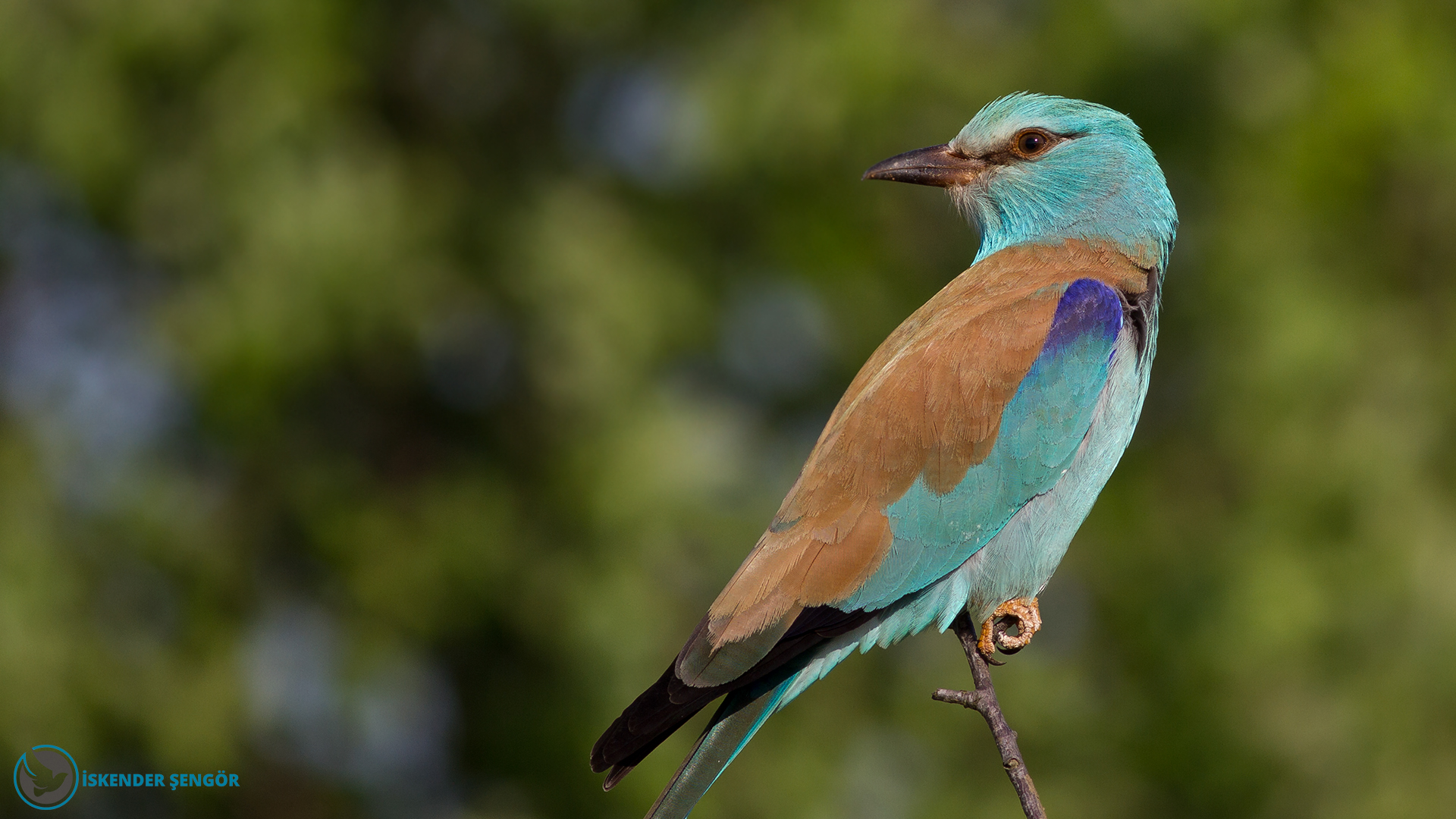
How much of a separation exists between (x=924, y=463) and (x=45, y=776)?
4.49 metres

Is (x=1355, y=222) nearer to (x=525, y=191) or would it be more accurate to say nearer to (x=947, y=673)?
(x=947, y=673)

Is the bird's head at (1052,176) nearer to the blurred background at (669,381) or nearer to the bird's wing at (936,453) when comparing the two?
the bird's wing at (936,453)

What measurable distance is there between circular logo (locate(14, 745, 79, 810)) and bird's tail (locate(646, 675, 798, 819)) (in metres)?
3.90

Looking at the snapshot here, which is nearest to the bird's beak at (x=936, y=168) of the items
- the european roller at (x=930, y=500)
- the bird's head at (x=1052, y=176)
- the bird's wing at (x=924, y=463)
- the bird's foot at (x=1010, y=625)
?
the bird's head at (x=1052, y=176)

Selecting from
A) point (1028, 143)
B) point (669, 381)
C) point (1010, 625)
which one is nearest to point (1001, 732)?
point (1010, 625)

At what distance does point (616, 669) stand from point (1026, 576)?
340 centimetres

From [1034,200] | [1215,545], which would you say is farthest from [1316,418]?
[1034,200]

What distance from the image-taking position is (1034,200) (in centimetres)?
400

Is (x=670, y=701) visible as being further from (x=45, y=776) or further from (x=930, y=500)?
(x=45, y=776)

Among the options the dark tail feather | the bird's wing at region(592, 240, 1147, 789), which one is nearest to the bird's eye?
the bird's wing at region(592, 240, 1147, 789)

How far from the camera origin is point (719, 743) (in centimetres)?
306

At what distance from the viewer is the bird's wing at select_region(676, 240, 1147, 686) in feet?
10.5

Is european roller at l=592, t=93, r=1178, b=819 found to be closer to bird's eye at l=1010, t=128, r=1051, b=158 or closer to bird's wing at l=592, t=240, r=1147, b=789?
bird's wing at l=592, t=240, r=1147, b=789

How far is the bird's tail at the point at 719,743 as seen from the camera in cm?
300
